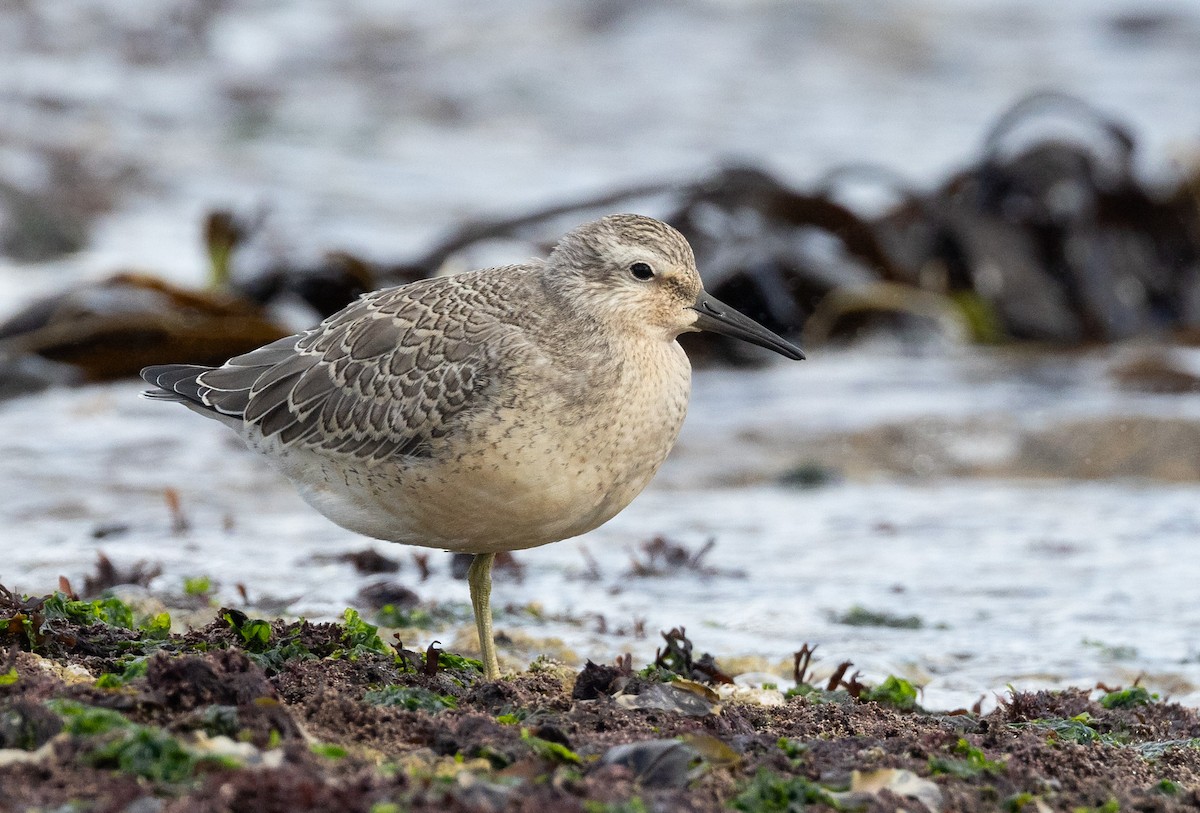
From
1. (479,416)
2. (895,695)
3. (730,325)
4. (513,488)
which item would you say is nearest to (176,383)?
(479,416)

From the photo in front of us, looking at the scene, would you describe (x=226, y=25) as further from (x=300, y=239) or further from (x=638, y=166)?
(x=300, y=239)

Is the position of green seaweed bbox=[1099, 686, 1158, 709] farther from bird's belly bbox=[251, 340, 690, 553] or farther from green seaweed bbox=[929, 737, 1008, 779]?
bird's belly bbox=[251, 340, 690, 553]

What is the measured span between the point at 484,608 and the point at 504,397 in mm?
790

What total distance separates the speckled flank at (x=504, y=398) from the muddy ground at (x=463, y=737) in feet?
1.50

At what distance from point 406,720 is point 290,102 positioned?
1411cm

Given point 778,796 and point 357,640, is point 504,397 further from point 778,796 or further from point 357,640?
point 778,796

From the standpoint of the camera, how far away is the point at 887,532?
6996mm

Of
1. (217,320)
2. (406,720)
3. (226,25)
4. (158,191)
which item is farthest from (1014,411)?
(226,25)

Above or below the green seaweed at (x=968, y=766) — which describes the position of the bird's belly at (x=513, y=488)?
above

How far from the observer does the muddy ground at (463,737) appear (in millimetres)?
2953

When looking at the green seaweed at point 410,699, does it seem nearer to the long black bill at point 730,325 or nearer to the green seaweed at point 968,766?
the green seaweed at point 968,766

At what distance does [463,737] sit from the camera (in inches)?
133

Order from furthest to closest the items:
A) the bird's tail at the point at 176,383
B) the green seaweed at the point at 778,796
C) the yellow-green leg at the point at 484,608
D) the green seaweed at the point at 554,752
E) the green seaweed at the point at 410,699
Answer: the bird's tail at the point at 176,383
the yellow-green leg at the point at 484,608
the green seaweed at the point at 410,699
the green seaweed at the point at 554,752
the green seaweed at the point at 778,796

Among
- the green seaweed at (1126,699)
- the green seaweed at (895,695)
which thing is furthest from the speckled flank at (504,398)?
the green seaweed at (1126,699)
